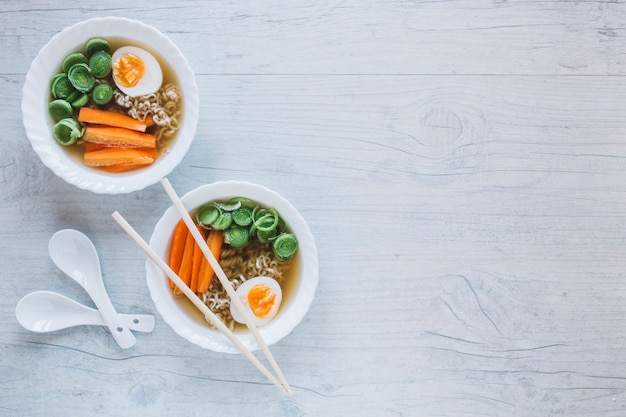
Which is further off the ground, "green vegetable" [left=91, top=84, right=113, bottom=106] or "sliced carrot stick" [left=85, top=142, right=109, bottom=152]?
"green vegetable" [left=91, top=84, right=113, bottom=106]

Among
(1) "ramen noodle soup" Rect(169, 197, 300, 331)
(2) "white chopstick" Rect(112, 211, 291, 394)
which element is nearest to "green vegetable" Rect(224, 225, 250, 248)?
(1) "ramen noodle soup" Rect(169, 197, 300, 331)

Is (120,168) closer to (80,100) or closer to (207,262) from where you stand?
(80,100)

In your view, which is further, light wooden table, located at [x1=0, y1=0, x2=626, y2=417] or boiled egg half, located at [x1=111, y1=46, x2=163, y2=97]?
light wooden table, located at [x1=0, y1=0, x2=626, y2=417]

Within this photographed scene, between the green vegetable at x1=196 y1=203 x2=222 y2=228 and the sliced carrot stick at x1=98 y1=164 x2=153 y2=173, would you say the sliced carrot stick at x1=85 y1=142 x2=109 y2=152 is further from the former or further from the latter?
the green vegetable at x1=196 y1=203 x2=222 y2=228

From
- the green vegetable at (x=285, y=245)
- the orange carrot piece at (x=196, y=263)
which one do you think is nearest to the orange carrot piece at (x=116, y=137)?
the orange carrot piece at (x=196, y=263)

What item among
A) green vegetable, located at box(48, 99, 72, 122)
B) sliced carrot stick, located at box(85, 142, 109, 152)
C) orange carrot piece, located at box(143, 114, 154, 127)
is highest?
green vegetable, located at box(48, 99, 72, 122)

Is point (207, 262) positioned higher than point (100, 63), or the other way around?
point (100, 63)

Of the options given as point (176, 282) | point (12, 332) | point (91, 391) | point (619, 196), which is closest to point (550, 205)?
point (619, 196)

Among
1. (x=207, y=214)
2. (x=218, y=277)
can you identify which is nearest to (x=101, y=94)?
(x=207, y=214)
